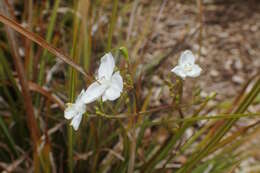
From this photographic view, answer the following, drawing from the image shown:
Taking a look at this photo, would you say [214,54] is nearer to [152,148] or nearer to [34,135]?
[152,148]

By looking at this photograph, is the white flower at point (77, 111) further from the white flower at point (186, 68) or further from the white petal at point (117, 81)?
the white flower at point (186, 68)

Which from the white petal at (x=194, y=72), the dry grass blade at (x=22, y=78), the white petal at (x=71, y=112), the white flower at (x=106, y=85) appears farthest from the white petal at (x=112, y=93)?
the dry grass blade at (x=22, y=78)

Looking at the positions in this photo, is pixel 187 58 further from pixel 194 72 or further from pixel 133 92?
pixel 133 92

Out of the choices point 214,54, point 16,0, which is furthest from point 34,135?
point 214,54

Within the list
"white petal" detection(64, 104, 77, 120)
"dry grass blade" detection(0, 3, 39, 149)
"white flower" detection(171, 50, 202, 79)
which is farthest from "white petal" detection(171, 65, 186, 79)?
"dry grass blade" detection(0, 3, 39, 149)

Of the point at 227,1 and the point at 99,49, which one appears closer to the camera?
the point at 99,49
